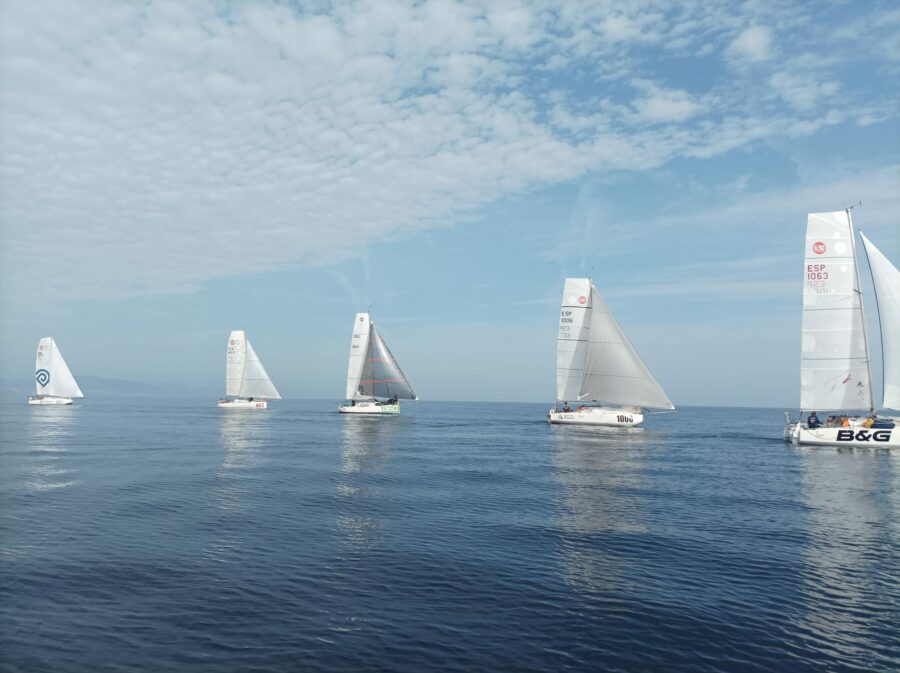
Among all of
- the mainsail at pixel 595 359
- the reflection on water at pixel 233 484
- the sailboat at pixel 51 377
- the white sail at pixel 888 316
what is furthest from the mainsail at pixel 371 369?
the sailboat at pixel 51 377

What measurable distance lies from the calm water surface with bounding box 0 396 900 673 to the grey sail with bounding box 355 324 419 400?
57787mm

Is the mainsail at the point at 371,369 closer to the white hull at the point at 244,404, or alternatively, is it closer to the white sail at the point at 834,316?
the white hull at the point at 244,404

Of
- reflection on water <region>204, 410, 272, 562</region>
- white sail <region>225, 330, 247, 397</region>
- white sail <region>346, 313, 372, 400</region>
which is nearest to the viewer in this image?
reflection on water <region>204, 410, 272, 562</region>

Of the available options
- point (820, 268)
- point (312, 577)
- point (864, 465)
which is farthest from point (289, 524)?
point (820, 268)

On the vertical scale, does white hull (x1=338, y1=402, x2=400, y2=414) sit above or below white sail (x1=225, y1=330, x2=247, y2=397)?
below

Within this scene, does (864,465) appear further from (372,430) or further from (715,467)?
(372,430)

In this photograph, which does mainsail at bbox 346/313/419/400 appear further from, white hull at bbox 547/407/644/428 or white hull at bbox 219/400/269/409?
white hull at bbox 219/400/269/409

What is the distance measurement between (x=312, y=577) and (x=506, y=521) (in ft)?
32.2

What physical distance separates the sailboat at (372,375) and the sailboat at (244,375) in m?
25.4

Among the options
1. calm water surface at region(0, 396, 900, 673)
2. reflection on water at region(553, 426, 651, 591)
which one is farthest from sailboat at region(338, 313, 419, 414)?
calm water surface at region(0, 396, 900, 673)

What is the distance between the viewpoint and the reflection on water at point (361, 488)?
22031 millimetres

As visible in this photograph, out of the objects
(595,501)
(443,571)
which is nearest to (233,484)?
(443,571)

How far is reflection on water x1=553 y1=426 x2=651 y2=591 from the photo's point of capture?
59.7 ft

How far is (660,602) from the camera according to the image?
15.4 m
